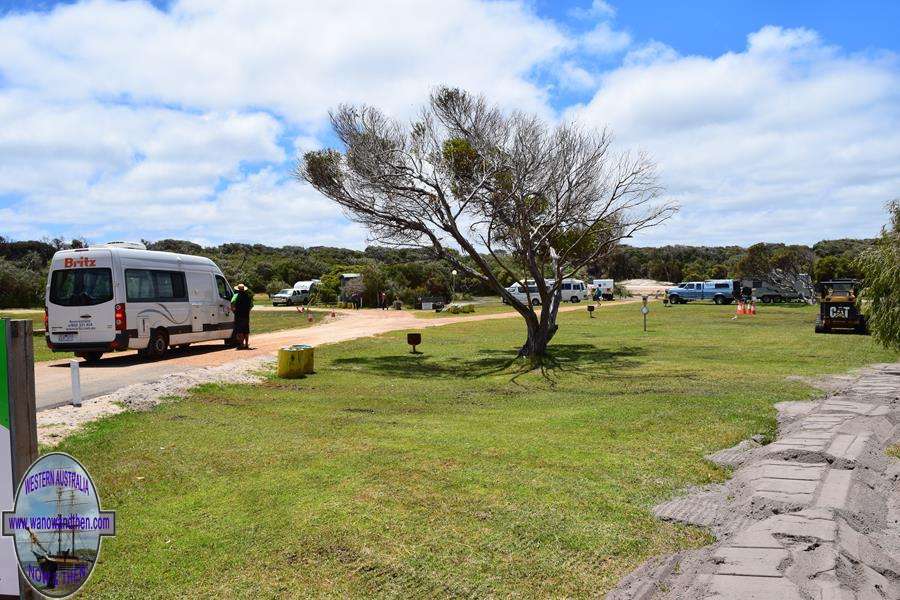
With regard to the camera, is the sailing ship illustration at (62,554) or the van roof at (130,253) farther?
the van roof at (130,253)

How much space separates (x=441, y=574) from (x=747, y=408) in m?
6.79

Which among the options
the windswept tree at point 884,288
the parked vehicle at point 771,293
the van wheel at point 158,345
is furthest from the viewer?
the parked vehicle at point 771,293

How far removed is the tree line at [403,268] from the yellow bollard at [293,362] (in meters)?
8.38

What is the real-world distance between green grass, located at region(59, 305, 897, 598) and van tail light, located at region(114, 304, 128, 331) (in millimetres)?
4733

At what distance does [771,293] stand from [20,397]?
5738cm

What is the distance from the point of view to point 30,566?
3.24m

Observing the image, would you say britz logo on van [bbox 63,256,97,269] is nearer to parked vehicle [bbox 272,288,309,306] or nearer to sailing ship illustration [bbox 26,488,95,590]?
sailing ship illustration [bbox 26,488,95,590]

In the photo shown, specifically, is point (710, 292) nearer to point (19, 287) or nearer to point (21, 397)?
point (19, 287)

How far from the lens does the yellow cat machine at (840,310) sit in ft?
79.7

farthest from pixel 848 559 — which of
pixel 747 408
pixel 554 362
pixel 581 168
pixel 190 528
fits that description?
pixel 581 168

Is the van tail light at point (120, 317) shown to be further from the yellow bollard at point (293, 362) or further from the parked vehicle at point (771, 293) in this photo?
the parked vehicle at point (771, 293)

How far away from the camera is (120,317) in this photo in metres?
15.4

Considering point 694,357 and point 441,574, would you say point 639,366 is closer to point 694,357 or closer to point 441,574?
point 694,357

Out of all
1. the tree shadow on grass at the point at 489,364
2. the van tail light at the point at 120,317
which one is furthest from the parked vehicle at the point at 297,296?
the van tail light at the point at 120,317
